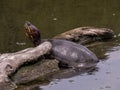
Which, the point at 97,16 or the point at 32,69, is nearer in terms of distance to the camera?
the point at 32,69

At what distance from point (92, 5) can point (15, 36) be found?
5.48 m

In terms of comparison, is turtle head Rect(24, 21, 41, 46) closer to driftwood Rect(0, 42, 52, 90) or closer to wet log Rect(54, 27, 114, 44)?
driftwood Rect(0, 42, 52, 90)

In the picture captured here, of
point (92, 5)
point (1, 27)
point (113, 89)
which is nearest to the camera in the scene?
point (113, 89)

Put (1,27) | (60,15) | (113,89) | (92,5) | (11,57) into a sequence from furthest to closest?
(92,5)
(60,15)
(1,27)
(11,57)
(113,89)

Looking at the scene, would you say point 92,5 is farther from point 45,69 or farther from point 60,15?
point 45,69

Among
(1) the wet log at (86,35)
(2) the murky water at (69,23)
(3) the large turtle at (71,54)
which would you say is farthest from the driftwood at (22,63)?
(1) the wet log at (86,35)

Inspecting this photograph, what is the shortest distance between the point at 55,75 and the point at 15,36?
330 centimetres

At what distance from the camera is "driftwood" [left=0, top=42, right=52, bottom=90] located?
20.9ft

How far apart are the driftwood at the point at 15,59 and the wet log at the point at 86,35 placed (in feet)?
6.05

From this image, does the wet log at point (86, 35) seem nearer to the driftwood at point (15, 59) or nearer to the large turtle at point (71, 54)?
the large turtle at point (71, 54)

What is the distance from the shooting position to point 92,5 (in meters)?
14.9

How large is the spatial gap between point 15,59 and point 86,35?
9.33ft

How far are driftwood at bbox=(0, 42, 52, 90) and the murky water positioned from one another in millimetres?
491

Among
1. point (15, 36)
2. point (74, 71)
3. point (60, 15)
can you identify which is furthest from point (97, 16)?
point (74, 71)
